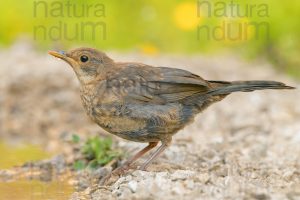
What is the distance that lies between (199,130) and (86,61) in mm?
2326

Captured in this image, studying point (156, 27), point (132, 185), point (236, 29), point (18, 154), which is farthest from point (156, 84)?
point (156, 27)

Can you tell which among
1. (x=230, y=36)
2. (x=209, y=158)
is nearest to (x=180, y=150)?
(x=209, y=158)

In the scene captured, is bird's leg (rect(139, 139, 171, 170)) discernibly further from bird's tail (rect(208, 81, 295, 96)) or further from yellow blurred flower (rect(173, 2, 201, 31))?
yellow blurred flower (rect(173, 2, 201, 31))

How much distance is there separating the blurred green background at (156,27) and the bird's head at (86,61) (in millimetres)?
4963

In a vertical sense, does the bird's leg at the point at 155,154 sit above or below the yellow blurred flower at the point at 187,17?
below

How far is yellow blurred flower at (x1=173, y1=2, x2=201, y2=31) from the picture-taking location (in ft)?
40.4

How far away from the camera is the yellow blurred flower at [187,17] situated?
40.4 feet

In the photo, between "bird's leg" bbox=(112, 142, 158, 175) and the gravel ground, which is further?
"bird's leg" bbox=(112, 142, 158, 175)

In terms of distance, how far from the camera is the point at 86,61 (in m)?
6.59

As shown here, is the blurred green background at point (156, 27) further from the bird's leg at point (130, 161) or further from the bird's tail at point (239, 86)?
the bird's tail at point (239, 86)

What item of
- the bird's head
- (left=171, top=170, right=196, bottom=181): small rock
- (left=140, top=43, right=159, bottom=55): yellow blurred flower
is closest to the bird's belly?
the bird's head

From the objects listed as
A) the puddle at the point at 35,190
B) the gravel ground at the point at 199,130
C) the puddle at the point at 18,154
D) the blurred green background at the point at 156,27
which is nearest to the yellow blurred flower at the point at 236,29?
the blurred green background at the point at 156,27

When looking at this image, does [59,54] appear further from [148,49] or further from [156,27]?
[156,27]

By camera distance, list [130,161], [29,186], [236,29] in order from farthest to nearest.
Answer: [236,29], [29,186], [130,161]
